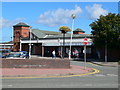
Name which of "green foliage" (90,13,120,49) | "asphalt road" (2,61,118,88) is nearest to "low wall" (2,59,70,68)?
"asphalt road" (2,61,118,88)

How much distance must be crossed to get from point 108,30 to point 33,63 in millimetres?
14444

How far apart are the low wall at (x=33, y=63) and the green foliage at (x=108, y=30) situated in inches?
486

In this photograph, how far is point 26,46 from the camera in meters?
54.1

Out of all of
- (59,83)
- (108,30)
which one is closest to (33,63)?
(59,83)

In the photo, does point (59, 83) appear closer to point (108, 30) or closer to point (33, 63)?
→ point (33, 63)

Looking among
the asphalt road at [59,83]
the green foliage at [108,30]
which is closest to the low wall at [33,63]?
the asphalt road at [59,83]

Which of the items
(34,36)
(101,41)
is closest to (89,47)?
(101,41)

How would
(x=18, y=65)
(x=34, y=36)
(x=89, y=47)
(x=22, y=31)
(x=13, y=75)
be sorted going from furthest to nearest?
(x=22, y=31) < (x=34, y=36) < (x=89, y=47) < (x=18, y=65) < (x=13, y=75)

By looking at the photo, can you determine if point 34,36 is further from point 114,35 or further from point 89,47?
point 114,35

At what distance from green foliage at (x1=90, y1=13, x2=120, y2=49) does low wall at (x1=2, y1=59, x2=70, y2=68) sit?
40.5 feet

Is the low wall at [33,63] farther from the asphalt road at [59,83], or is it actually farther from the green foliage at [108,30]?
the green foliage at [108,30]

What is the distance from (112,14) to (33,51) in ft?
86.7

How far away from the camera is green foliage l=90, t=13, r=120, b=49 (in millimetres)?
29244

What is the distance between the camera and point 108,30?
29375 mm
